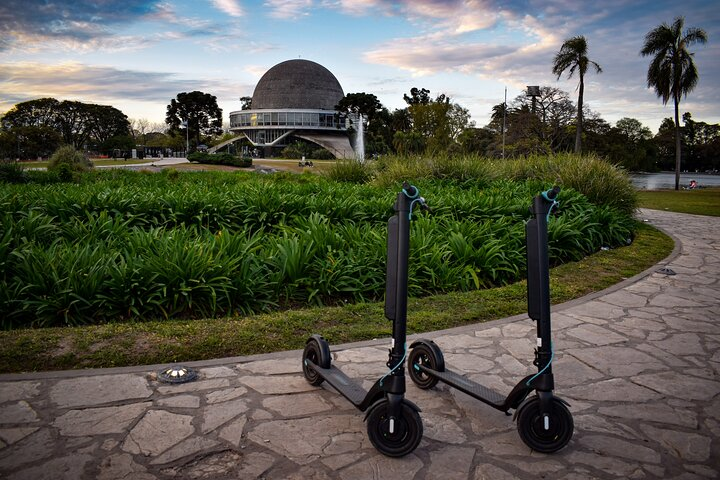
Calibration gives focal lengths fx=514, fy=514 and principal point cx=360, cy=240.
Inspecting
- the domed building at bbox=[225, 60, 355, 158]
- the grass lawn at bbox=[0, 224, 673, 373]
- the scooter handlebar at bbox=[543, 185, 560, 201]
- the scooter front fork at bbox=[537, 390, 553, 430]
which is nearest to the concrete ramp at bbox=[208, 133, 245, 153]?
the domed building at bbox=[225, 60, 355, 158]

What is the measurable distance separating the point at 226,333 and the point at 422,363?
171 cm

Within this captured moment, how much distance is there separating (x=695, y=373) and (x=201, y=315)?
13.4 feet

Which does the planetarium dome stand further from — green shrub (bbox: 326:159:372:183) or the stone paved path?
the stone paved path

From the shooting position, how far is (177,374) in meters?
3.49

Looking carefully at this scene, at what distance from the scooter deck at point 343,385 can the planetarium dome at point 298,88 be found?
92.7 m

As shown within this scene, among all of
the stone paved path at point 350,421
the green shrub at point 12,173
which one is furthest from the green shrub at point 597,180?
the green shrub at point 12,173

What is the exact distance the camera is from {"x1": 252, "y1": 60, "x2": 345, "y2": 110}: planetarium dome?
9275 centimetres

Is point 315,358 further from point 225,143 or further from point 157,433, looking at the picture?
point 225,143

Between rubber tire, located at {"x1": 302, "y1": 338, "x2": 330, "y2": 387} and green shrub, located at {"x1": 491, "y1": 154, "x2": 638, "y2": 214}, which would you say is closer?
rubber tire, located at {"x1": 302, "y1": 338, "x2": 330, "y2": 387}

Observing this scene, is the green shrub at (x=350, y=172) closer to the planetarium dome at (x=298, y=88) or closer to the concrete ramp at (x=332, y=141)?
the concrete ramp at (x=332, y=141)

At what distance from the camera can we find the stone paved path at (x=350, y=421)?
98.4 inches

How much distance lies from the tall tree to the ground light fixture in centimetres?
8035

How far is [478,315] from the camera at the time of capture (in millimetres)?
4992

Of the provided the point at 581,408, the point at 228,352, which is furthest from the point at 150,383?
the point at 581,408
